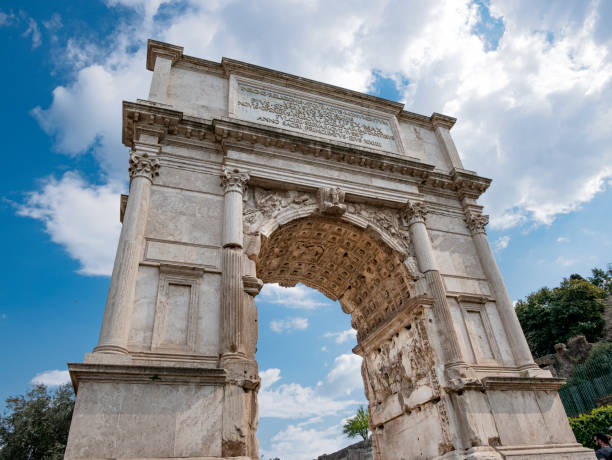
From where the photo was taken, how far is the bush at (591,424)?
14.5 metres

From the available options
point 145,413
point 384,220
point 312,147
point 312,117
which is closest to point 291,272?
point 384,220

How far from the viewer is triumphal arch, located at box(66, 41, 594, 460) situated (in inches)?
280

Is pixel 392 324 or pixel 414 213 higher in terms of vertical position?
pixel 414 213

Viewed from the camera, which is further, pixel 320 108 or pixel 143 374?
pixel 320 108

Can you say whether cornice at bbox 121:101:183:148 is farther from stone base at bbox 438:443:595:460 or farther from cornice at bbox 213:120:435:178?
stone base at bbox 438:443:595:460

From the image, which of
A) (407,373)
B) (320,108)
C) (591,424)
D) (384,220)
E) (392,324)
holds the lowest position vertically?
(591,424)

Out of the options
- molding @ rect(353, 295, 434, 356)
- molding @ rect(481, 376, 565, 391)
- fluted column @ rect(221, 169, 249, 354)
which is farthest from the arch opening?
molding @ rect(481, 376, 565, 391)

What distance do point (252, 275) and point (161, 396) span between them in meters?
3.04

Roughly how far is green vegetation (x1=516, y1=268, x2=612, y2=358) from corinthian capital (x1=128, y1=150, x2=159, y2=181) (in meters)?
31.9

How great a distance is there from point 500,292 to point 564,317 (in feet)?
82.8

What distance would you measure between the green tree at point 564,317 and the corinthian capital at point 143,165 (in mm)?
31861

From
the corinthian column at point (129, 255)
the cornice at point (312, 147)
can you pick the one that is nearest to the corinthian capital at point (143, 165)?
the corinthian column at point (129, 255)

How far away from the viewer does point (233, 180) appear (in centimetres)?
1009

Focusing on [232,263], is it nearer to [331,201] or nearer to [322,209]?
[322,209]
